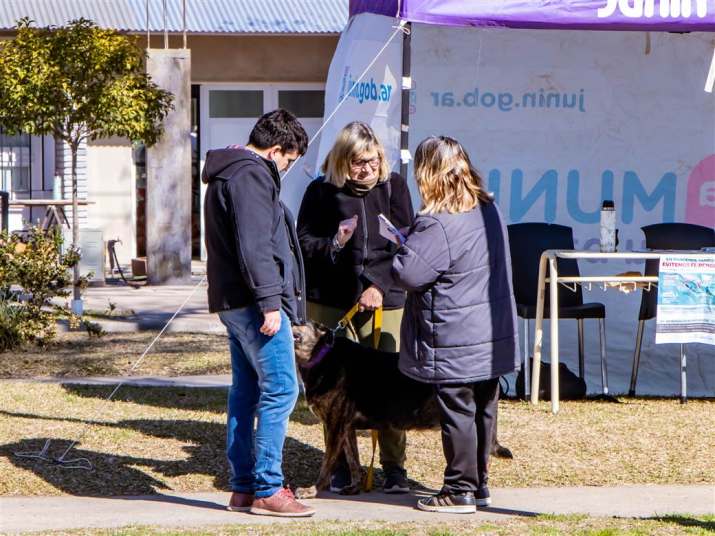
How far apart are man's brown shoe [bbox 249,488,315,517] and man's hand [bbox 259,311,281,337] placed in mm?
791

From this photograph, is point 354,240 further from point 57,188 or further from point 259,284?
point 57,188

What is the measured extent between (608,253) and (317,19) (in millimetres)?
11141

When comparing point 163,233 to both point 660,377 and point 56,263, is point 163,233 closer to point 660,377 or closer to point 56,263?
point 56,263

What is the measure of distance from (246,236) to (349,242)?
1104 mm

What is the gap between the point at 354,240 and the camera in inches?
256

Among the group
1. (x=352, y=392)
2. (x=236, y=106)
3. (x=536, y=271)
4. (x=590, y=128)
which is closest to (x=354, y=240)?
(x=352, y=392)

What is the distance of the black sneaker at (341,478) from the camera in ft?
20.8

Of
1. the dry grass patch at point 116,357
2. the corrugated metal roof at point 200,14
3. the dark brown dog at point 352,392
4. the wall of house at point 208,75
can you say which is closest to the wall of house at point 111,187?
the wall of house at point 208,75

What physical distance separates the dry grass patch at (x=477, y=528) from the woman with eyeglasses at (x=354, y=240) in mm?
724

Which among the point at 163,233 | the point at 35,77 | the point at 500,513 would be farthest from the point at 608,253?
the point at 163,233

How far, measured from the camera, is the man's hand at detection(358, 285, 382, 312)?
6.19m

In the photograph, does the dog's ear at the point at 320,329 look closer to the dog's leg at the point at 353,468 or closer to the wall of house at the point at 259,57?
the dog's leg at the point at 353,468

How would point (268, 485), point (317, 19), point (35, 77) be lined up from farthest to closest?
point (317, 19) → point (35, 77) → point (268, 485)

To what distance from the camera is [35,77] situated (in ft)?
43.3
